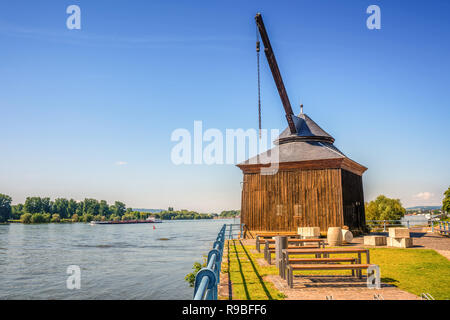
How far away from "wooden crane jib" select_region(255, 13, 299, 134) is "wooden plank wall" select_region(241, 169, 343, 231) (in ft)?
14.7

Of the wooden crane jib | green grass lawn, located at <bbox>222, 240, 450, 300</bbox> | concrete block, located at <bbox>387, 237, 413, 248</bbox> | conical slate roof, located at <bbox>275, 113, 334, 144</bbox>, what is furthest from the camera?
conical slate roof, located at <bbox>275, 113, 334, 144</bbox>

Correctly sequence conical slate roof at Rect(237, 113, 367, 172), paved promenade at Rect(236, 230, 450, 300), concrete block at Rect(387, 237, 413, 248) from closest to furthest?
1. paved promenade at Rect(236, 230, 450, 300)
2. concrete block at Rect(387, 237, 413, 248)
3. conical slate roof at Rect(237, 113, 367, 172)

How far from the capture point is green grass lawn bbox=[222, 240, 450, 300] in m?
7.19

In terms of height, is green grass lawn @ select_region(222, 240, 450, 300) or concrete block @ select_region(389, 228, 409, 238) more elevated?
concrete block @ select_region(389, 228, 409, 238)

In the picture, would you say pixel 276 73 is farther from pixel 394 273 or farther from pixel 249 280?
pixel 249 280

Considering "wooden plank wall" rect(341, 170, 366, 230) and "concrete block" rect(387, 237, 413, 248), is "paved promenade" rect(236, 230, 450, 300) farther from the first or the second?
"wooden plank wall" rect(341, 170, 366, 230)

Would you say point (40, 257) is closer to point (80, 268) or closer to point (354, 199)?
point (80, 268)

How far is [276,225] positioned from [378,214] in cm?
→ 4700

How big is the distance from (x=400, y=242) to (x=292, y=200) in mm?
8613

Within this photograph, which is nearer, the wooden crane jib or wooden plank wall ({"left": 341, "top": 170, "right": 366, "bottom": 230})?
the wooden crane jib

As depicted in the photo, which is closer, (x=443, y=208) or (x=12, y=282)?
(x=12, y=282)

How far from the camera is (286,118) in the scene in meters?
26.0

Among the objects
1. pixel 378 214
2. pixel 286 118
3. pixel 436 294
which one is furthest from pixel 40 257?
pixel 378 214

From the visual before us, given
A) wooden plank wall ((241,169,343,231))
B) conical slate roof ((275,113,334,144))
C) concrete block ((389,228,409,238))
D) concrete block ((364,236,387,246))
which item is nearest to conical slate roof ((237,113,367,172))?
conical slate roof ((275,113,334,144))
